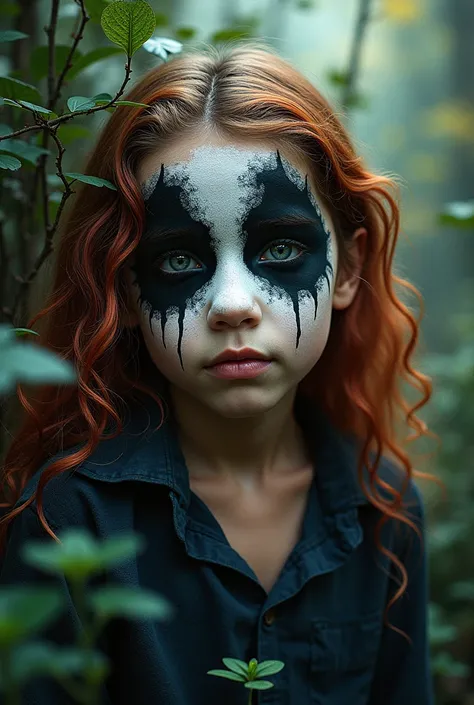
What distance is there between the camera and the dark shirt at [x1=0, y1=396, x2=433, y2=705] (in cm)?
142

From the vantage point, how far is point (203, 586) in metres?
1.50

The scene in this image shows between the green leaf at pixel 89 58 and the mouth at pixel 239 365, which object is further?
the green leaf at pixel 89 58

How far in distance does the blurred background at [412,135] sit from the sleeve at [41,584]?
0.51 m

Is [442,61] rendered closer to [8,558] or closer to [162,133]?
[162,133]

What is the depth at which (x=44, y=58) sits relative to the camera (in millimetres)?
1589

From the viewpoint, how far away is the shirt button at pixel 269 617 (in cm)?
152

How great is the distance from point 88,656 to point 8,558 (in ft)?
2.87

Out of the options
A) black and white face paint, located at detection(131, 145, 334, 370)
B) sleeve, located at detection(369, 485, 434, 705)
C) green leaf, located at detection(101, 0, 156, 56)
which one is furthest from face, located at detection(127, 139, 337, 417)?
sleeve, located at detection(369, 485, 434, 705)

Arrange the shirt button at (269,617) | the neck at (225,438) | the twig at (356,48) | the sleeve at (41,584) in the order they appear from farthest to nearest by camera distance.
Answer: the twig at (356,48) → the neck at (225,438) → the shirt button at (269,617) → the sleeve at (41,584)

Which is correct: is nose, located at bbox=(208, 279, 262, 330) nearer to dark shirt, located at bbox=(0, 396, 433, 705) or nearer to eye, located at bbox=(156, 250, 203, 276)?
eye, located at bbox=(156, 250, 203, 276)

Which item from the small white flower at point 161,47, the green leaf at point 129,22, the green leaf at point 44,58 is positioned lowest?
the green leaf at point 129,22

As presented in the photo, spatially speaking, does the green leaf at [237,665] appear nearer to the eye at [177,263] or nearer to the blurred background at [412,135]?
the eye at [177,263]

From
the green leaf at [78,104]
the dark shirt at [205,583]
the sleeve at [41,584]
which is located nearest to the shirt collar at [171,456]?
the dark shirt at [205,583]

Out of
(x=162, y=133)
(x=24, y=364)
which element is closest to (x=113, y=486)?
(x=162, y=133)
